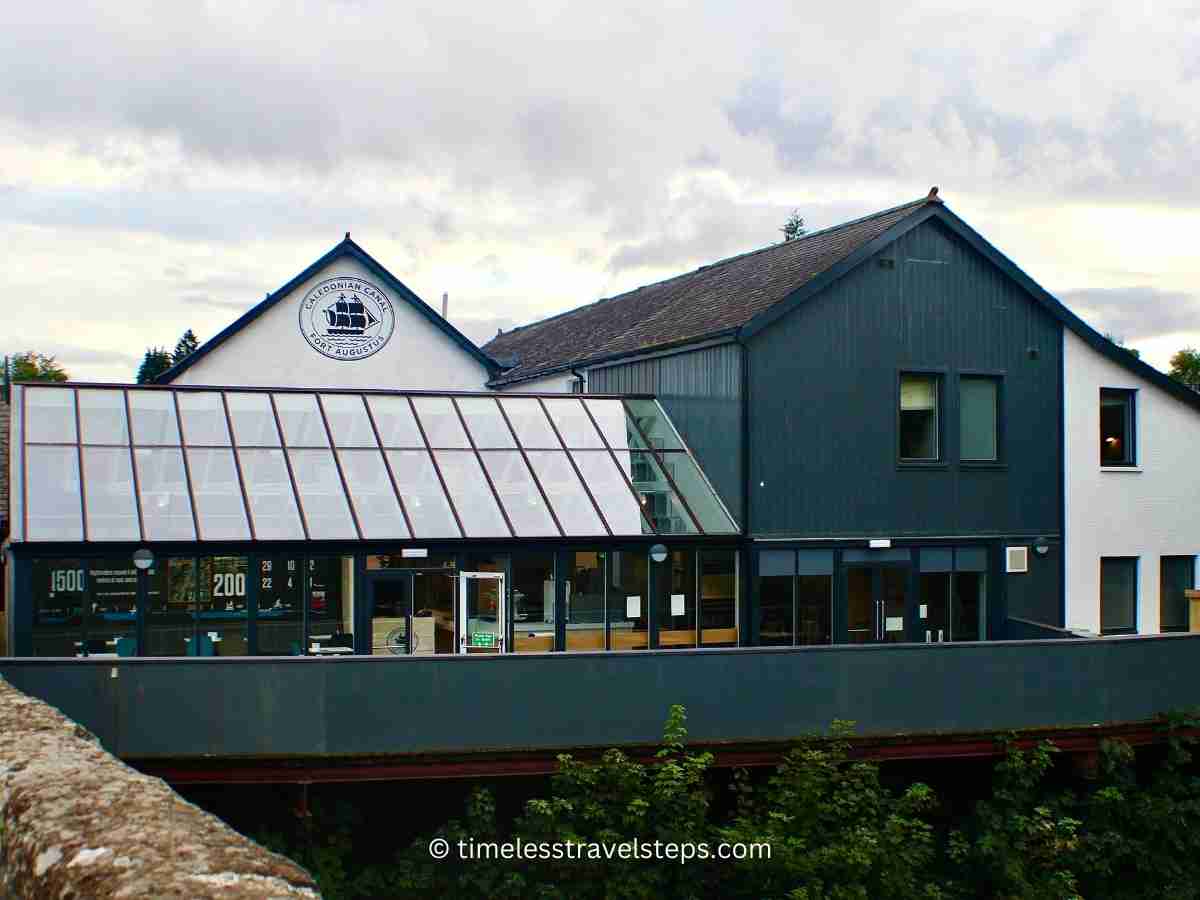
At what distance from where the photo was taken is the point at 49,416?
19.1 m

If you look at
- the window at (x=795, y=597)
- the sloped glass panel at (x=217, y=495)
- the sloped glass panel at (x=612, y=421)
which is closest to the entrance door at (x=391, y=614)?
the sloped glass panel at (x=217, y=495)

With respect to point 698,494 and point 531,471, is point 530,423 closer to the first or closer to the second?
point 531,471

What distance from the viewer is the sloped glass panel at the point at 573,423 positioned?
70.8 feet

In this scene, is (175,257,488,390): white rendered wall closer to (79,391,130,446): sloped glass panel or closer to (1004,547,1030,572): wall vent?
(79,391,130,446): sloped glass panel

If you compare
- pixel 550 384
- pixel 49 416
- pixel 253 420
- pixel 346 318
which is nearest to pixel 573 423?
pixel 253 420

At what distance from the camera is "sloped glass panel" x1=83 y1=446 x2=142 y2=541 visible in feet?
56.5

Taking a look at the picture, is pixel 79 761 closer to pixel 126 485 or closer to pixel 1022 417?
pixel 126 485

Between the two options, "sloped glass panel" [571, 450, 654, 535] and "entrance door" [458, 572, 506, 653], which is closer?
"entrance door" [458, 572, 506, 653]

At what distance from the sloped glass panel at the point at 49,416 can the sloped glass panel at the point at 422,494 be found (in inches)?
192

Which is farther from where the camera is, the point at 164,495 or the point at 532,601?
the point at 532,601

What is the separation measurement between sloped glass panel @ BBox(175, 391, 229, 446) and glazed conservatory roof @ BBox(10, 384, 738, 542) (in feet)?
0.10

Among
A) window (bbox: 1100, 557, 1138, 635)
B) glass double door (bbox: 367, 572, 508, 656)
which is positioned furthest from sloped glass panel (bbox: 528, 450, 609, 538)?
window (bbox: 1100, 557, 1138, 635)

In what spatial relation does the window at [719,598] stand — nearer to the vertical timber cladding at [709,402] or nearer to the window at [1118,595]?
the vertical timber cladding at [709,402]

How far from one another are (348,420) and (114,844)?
1500 cm
